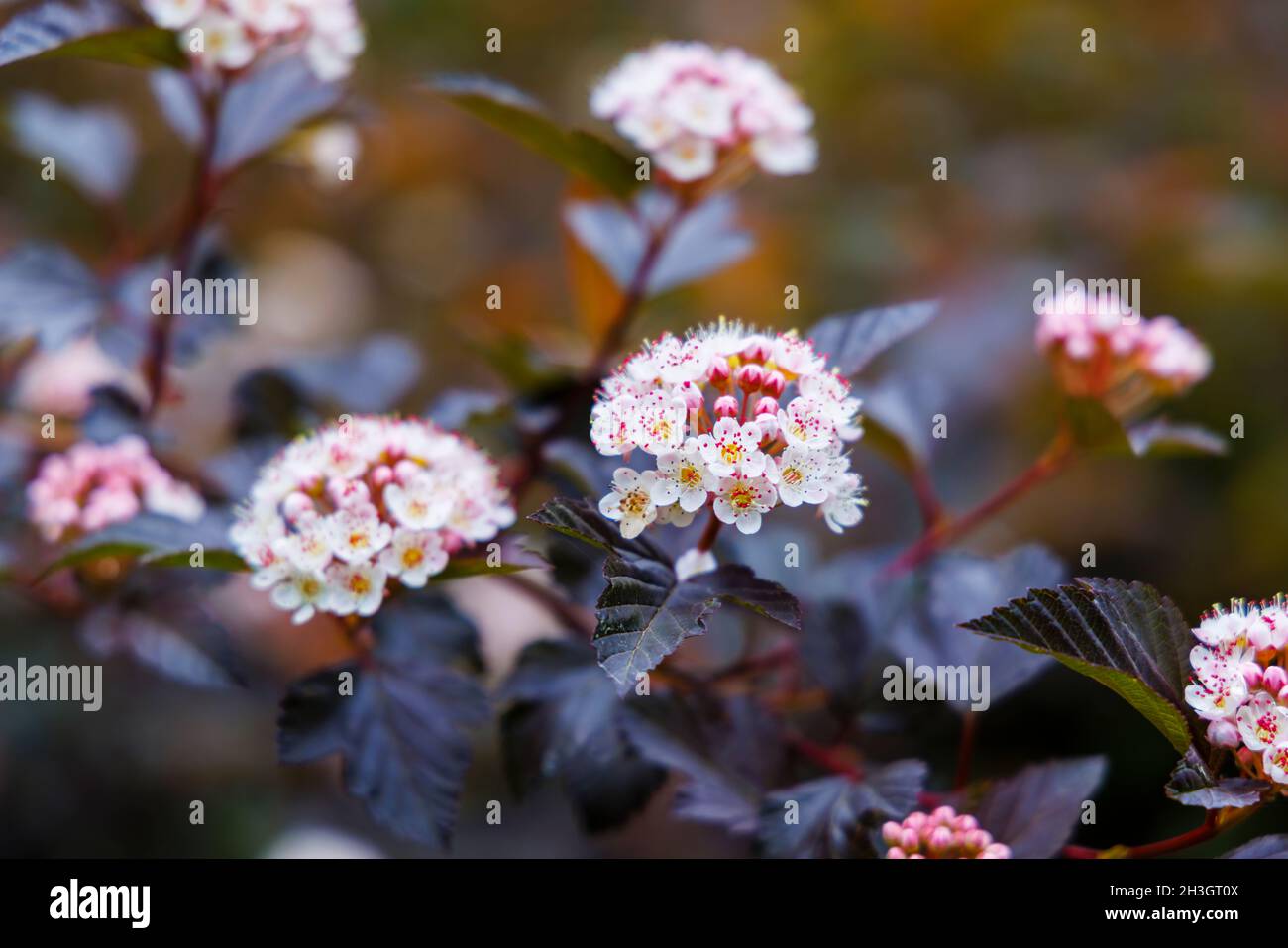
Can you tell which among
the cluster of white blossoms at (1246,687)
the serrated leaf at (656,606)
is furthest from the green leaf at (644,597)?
the cluster of white blossoms at (1246,687)

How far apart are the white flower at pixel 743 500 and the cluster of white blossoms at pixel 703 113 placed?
18.4 inches

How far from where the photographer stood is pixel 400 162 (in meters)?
3.03

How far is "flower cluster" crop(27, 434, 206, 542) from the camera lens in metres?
1.21

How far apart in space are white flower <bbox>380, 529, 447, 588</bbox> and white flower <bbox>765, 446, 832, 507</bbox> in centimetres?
30

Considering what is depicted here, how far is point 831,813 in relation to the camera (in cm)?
100

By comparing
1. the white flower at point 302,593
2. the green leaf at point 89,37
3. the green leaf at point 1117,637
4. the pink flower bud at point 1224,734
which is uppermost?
the green leaf at point 89,37

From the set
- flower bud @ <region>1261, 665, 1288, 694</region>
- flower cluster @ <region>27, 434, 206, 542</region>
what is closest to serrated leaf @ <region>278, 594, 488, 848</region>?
flower cluster @ <region>27, 434, 206, 542</region>

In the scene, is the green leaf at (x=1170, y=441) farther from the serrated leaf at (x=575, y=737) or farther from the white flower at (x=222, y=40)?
the white flower at (x=222, y=40)

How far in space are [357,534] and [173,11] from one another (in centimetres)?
60

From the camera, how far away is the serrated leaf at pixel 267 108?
1366mm

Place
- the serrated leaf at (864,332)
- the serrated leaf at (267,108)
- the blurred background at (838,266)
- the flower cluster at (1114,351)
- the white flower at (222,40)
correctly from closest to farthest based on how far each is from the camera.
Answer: the serrated leaf at (864,332)
the white flower at (222,40)
the flower cluster at (1114,351)
the serrated leaf at (267,108)
the blurred background at (838,266)

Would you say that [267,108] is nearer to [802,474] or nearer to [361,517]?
[361,517]

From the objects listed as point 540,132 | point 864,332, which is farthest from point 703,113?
point 864,332
